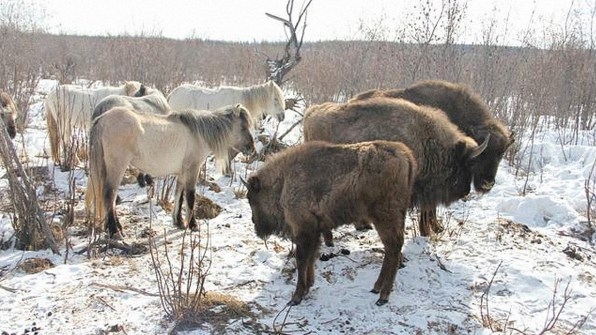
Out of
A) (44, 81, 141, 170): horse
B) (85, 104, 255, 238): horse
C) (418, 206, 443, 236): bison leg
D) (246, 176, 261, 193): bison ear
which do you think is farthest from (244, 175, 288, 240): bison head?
(44, 81, 141, 170): horse

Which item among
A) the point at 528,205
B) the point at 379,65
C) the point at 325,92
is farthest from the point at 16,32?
the point at 528,205

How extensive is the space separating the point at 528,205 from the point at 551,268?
1.86m

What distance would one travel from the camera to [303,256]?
4.46 m

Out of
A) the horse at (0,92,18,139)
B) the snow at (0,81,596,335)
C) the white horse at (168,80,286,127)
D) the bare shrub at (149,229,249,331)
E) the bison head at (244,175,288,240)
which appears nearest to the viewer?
the bare shrub at (149,229,249,331)

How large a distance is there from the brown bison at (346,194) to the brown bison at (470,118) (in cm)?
163

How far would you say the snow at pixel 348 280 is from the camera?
165 inches

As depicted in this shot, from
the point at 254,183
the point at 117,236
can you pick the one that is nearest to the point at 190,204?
the point at 117,236

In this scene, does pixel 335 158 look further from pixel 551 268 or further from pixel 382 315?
pixel 551 268

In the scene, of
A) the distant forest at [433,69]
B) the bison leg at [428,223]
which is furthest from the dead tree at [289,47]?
the bison leg at [428,223]

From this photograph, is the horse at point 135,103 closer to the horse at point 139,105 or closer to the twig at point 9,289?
the horse at point 139,105

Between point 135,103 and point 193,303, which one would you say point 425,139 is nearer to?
point 193,303

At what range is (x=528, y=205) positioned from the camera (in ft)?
23.4

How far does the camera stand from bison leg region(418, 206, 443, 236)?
6.05 metres

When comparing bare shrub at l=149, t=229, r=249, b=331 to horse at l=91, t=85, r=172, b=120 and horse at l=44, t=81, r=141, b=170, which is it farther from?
horse at l=44, t=81, r=141, b=170
